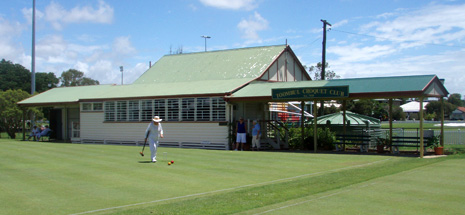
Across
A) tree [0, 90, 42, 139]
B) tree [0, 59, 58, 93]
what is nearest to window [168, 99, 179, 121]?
tree [0, 90, 42, 139]

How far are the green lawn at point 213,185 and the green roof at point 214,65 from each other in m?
13.2

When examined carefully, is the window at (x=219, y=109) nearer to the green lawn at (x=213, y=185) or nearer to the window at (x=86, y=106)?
the green lawn at (x=213, y=185)

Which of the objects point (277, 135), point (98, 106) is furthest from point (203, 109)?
point (98, 106)

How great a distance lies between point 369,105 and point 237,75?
31609 mm

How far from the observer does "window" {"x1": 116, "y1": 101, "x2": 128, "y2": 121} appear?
29.5 m

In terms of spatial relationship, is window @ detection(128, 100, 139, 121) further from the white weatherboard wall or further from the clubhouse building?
the white weatherboard wall

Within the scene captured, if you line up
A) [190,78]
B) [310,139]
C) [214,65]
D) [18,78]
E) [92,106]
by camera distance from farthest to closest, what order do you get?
[18,78] → [214,65] → [190,78] → [92,106] → [310,139]

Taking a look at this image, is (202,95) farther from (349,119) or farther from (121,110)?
(349,119)

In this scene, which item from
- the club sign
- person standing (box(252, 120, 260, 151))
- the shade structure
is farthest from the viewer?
the shade structure

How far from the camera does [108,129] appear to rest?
30.3m

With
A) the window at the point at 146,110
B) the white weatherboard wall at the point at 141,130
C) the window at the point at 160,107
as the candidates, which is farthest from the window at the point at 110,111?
the window at the point at 160,107

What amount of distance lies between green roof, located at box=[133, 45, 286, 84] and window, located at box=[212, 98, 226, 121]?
3.13 meters

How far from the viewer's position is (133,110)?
29.1m

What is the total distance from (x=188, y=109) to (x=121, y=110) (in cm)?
572
